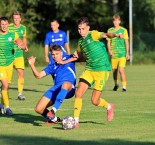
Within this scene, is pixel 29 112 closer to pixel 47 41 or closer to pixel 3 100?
pixel 3 100

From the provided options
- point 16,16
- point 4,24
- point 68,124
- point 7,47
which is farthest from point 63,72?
point 16,16

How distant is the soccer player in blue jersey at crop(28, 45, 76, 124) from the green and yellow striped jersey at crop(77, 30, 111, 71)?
1.25 ft

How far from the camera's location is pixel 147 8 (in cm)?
4806

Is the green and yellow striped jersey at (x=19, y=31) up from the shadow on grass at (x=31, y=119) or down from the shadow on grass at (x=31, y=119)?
up

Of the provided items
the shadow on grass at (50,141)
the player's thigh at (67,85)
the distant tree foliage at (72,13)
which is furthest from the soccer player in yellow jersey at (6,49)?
the distant tree foliage at (72,13)

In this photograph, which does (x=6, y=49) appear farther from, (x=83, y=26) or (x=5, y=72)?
(x=83, y=26)

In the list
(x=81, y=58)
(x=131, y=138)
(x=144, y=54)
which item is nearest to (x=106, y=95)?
(x=81, y=58)

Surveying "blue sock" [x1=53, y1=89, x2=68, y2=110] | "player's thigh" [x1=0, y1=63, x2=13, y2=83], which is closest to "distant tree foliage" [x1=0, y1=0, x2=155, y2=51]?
"player's thigh" [x1=0, y1=63, x2=13, y2=83]

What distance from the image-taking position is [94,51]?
1328 centimetres

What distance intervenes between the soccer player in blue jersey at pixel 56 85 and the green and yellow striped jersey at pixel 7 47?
2551mm

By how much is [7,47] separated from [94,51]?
3.35 m

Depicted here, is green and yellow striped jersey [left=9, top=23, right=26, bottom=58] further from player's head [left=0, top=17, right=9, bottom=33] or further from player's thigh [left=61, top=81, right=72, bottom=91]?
player's thigh [left=61, top=81, right=72, bottom=91]

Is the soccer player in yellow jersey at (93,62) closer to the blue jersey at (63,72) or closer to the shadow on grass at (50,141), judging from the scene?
the blue jersey at (63,72)

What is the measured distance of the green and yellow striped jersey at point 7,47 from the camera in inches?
627
